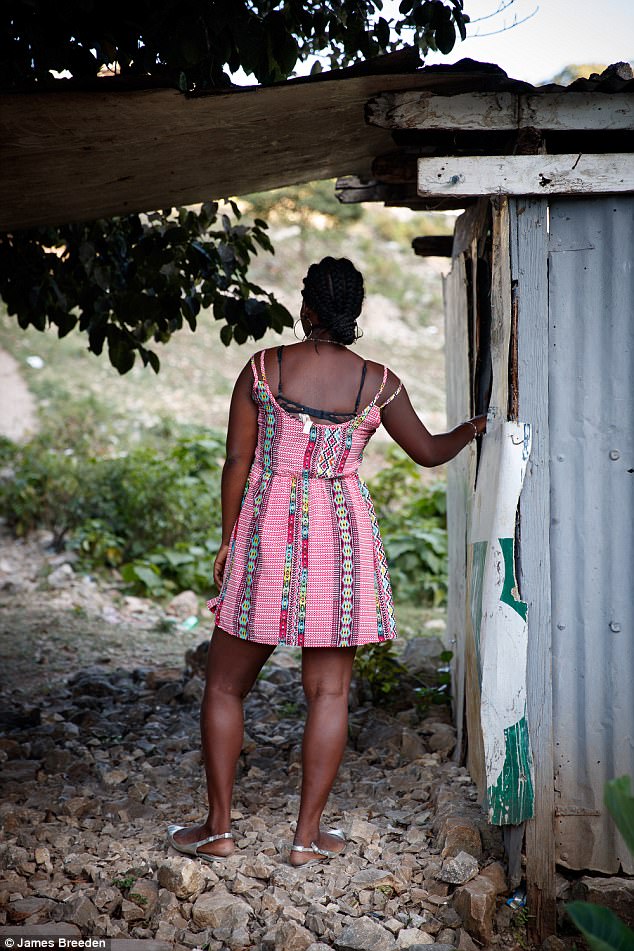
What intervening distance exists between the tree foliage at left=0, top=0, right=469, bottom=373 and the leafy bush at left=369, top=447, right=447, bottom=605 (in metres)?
3.26

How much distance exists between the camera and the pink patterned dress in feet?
8.84

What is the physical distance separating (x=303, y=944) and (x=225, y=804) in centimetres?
55

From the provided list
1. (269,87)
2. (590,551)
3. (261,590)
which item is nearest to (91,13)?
(269,87)

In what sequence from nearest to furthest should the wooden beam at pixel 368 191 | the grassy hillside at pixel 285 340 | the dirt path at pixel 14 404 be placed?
1. the wooden beam at pixel 368 191
2. the dirt path at pixel 14 404
3. the grassy hillside at pixel 285 340

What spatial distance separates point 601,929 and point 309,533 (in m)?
1.35

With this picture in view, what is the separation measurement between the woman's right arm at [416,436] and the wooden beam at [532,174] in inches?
23.3

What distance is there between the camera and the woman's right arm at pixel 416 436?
2812mm

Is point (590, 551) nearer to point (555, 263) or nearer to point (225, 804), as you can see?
point (555, 263)

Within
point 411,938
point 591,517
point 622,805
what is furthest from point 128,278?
point 622,805

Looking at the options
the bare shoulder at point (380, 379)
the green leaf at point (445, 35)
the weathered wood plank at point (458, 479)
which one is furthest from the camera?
the weathered wood plank at point (458, 479)

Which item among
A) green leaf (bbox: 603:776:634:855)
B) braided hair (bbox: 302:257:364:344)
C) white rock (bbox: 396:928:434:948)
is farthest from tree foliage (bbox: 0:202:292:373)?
green leaf (bbox: 603:776:634:855)

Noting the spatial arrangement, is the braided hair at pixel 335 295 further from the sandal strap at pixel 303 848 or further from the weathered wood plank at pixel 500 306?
the sandal strap at pixel 303 848

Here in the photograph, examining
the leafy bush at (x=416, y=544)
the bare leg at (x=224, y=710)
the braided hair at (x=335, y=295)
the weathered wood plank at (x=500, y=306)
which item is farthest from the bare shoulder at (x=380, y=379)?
the leafy bush at (x=416, y=544)

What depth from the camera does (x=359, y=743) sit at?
13.0 ft
